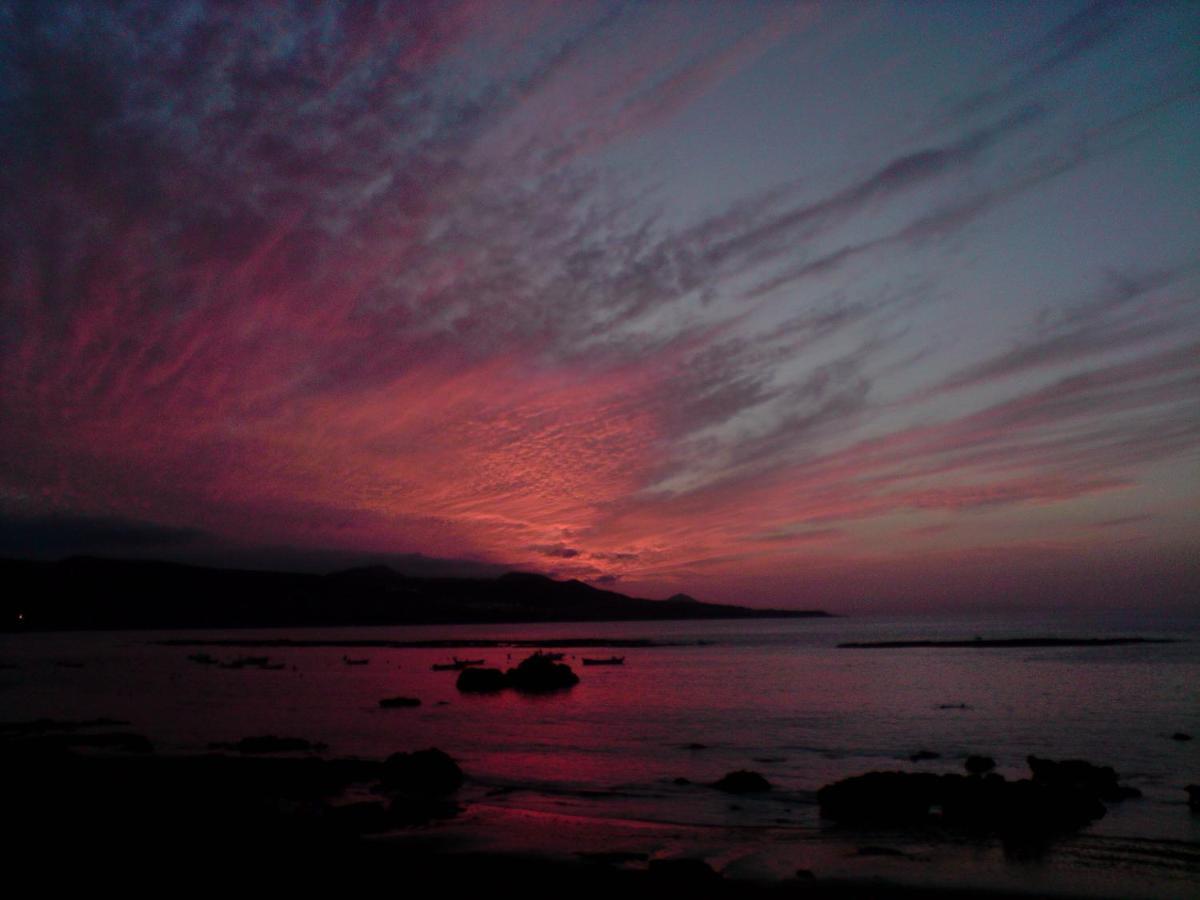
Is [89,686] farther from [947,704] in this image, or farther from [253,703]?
[947,704]

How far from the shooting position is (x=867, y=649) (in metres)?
134

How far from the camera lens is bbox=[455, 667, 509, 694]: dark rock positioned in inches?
2844

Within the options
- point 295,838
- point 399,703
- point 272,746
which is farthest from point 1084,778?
point 399,703

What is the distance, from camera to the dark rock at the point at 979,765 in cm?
3288

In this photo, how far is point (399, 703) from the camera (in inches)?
2383

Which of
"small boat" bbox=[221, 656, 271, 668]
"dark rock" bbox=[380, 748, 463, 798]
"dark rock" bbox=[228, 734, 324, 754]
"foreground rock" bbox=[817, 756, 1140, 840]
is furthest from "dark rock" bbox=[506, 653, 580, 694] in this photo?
"foreground rock" bbox=[817, 756, 1140, 840]

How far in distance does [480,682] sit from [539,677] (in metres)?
5.24

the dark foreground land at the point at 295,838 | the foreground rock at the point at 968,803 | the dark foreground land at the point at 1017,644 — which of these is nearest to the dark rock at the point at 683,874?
the dark foreground land at the point at 295,838

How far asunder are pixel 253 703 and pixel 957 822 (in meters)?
53.3

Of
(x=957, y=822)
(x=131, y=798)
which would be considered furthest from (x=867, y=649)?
(x=131, y=798)

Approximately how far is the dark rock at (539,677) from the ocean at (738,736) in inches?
101

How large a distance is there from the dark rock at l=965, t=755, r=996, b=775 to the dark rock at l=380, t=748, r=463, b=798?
20.1 metres

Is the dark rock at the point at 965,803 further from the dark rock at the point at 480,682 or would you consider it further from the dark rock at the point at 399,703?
the dark rock at the point at 480,682

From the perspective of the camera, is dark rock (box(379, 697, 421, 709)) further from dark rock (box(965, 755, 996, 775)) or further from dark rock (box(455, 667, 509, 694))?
dark rock (box(965, 755, 996, 775))
